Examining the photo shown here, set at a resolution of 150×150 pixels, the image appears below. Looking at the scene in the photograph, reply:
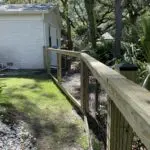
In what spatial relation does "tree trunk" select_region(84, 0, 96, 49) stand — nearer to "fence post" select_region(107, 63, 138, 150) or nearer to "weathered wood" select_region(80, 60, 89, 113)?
"weathered wood" select_region(80, 60, 89, 113)

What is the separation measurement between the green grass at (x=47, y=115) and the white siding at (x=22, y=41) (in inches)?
216

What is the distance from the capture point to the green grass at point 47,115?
5.26m

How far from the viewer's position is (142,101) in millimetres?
1580

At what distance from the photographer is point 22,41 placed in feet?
49.6

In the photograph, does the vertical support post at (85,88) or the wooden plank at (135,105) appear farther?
the vertical support post at (85,88)

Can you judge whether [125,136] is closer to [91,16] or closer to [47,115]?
[47,115]

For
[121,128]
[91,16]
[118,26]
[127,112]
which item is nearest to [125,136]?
[121,128]

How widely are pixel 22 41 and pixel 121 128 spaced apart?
42.8 ft

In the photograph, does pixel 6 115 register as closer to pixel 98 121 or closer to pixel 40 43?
pixel 98 121

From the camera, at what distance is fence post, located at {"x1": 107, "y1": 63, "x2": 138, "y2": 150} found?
2420mm

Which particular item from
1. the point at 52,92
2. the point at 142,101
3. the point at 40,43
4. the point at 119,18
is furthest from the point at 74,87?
the point at 142,101

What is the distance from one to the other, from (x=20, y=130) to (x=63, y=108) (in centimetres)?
194

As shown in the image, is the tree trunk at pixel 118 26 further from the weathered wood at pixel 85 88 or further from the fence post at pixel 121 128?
the fence post at pixel 121 128

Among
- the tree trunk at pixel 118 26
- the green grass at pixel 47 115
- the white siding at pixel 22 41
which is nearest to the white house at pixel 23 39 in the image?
the white siding at pixel 22 41
